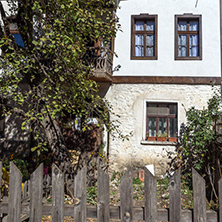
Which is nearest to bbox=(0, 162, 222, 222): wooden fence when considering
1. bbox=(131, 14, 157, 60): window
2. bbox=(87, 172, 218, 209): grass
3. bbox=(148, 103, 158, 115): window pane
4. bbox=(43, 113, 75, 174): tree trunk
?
bbox=(43, 113, 75, 174): tree trunk

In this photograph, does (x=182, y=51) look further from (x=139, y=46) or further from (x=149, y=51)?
(x=139, y=46)

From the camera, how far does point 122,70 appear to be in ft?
31.9

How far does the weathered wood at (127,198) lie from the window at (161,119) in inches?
294

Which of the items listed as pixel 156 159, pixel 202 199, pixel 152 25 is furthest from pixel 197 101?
pixel 202 199

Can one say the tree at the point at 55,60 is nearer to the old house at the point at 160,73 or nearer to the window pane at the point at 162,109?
the old house at the point at 160,73

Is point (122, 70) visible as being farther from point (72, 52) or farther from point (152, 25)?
point (72, 52)

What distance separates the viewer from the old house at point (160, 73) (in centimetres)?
944

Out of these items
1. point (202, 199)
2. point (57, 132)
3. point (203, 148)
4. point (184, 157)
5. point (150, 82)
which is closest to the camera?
point (202, 199)

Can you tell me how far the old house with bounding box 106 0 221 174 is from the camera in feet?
31.0

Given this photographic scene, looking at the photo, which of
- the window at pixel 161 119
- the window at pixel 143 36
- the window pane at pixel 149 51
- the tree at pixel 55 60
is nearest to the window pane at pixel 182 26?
the window at pixel 143 36

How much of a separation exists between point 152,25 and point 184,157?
4746mm

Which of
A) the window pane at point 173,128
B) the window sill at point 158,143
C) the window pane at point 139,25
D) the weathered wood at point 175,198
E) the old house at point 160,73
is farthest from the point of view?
the window pane at point 139,25

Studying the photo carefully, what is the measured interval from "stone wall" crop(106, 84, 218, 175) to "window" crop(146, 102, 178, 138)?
0.71 ft

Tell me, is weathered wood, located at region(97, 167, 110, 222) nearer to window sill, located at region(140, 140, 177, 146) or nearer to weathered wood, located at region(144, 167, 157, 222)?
weathered wood, located at region(144, 167, 157, 222)
